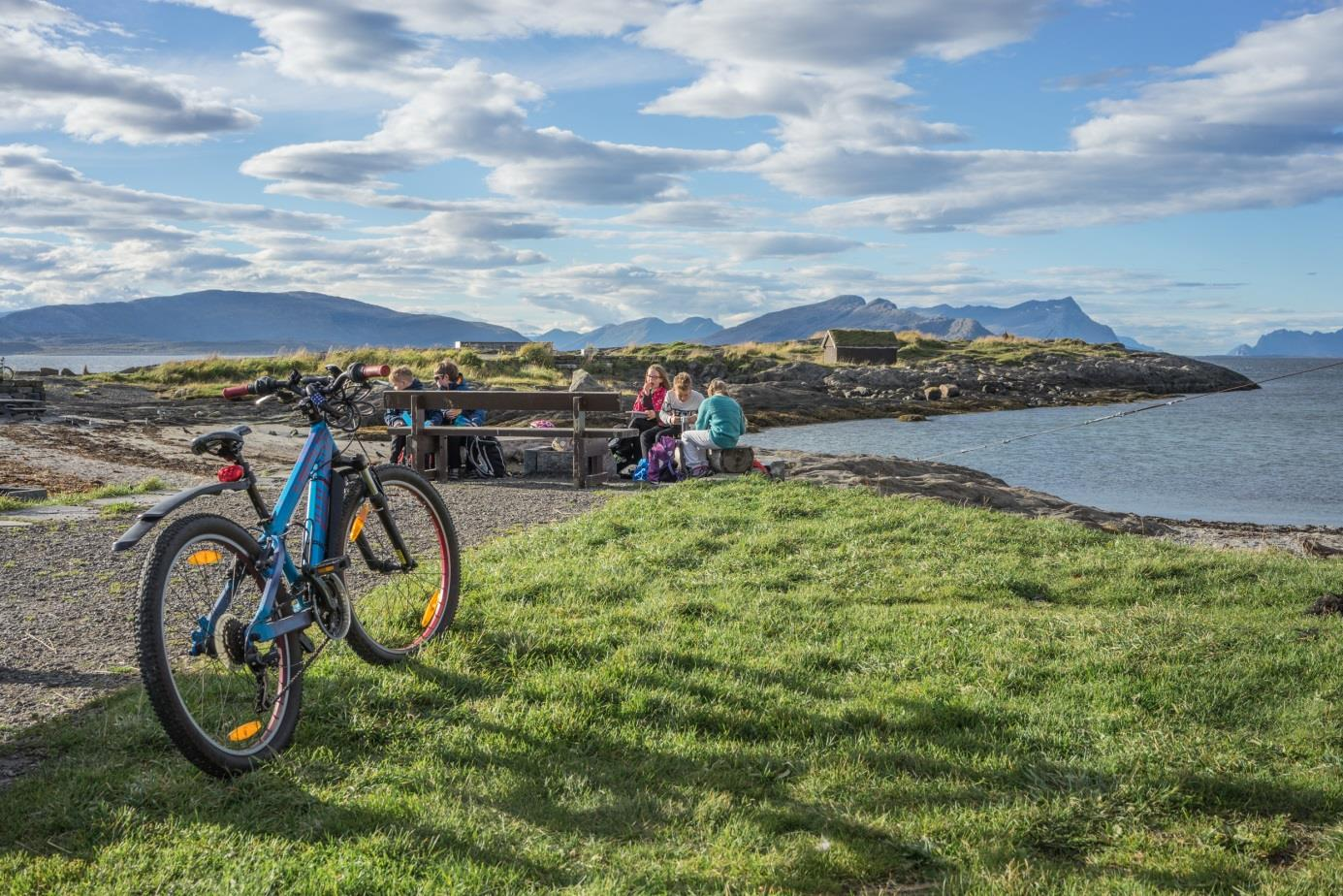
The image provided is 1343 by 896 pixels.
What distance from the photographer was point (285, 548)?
451 cm

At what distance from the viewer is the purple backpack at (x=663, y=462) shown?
569 inches

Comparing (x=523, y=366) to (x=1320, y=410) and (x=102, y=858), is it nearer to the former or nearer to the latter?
(x=102, y=858)

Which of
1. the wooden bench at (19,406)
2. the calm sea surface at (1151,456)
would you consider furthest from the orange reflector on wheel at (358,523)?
the wooden bench at (19,406)

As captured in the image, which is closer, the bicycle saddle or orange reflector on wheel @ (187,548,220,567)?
orange reflector on wheel @ (187,548,220,567)

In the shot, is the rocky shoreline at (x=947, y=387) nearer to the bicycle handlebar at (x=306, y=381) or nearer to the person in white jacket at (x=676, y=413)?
the person in white jacket at (x=676, y=413)

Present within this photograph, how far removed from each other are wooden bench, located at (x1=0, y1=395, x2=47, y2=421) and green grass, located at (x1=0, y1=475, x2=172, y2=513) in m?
14.8

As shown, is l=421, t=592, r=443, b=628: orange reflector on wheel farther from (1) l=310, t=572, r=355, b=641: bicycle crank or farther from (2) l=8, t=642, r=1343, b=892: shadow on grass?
(1) l=310, t=572, r=355, b=641: bicycle crank

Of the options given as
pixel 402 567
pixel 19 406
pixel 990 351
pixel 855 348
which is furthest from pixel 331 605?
pixel 990 351

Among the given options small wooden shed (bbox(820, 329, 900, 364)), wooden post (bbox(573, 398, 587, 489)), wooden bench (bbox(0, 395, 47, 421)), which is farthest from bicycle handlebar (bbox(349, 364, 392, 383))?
small wooden shed (bbox(820, 329, 900, 364))

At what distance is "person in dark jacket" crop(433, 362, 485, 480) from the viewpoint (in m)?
15.0

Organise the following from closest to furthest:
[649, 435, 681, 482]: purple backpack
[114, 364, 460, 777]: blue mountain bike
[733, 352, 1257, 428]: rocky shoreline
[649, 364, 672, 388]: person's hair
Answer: [114, 364, 460, 777]: blue mountain bike, [649, 435, 681, 482]: purple backpack, [649, 364, 672, 388]: person's hair, [733, 352, 1257, 428]: rocky shoreline

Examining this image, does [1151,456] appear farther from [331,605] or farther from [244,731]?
[244,731]

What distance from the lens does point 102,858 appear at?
11.1ft

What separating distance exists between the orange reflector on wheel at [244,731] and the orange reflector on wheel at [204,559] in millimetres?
648
